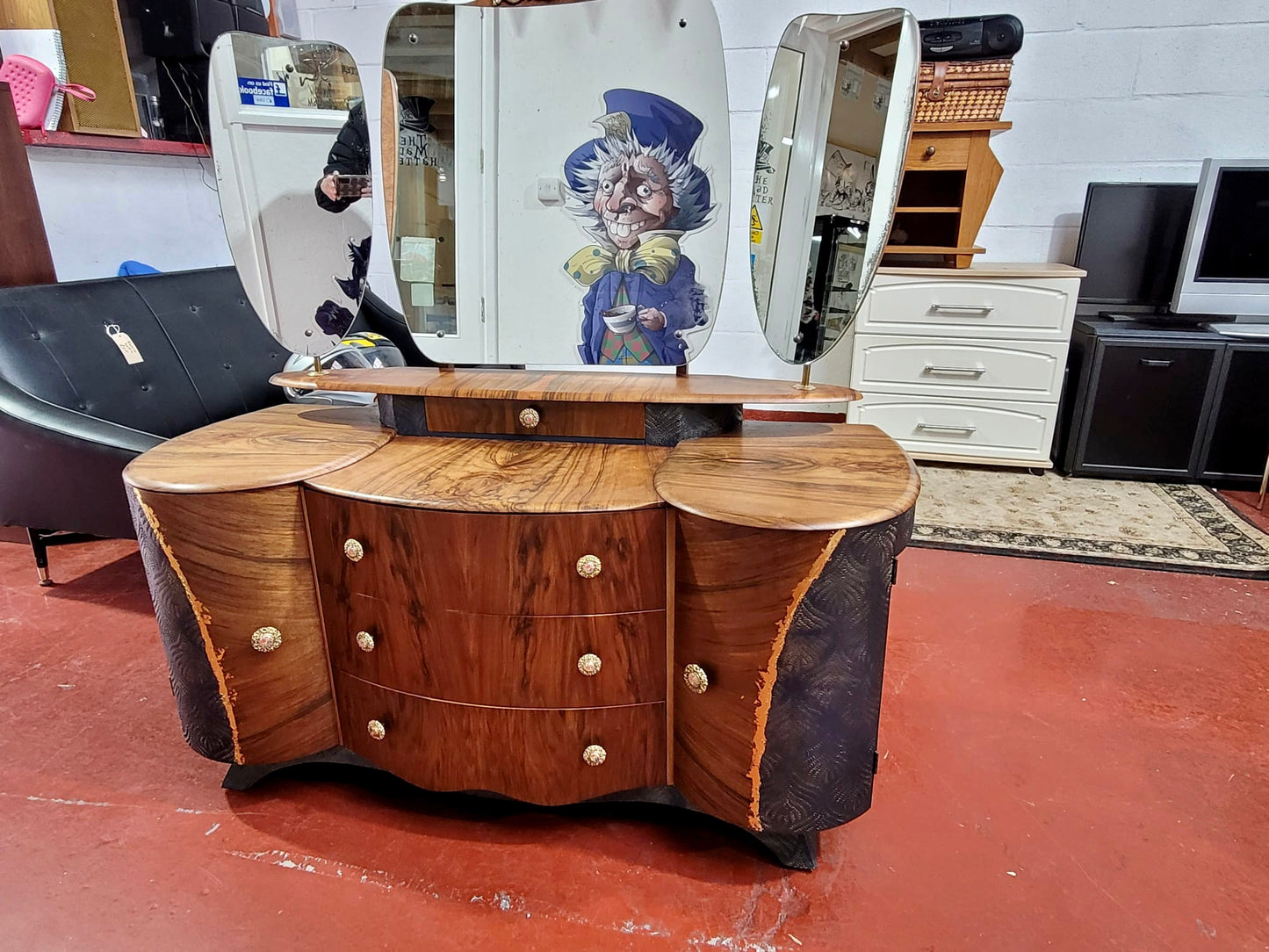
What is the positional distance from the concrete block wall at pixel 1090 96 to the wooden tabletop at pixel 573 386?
1441 mm

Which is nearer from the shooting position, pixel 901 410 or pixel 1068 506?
pixel 1068 506

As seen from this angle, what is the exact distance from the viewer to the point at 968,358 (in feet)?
9.91

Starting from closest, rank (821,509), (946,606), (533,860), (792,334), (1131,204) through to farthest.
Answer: (821,509) → (533,860) → (792,334) → (946,606) → (1131,204)

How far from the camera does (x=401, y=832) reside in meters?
1.38

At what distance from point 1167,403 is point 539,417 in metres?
2.70

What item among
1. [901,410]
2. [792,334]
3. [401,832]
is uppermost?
[792,334]

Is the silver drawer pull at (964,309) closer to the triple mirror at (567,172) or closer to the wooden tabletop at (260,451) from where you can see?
the triple mirror at (567,172)

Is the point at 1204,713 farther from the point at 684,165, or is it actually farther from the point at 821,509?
the point at 684,165

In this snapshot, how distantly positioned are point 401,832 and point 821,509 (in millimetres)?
968

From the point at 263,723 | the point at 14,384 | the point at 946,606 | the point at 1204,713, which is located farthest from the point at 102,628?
the point at 1204,713

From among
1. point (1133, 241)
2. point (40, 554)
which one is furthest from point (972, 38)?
point (40, 554)

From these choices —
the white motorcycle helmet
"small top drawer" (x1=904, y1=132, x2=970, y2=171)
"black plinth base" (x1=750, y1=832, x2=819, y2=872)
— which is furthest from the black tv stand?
the white motorcycle helmet

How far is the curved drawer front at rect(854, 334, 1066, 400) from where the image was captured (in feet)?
9.72

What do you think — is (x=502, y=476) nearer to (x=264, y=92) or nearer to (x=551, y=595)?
(x=551, y=595)
